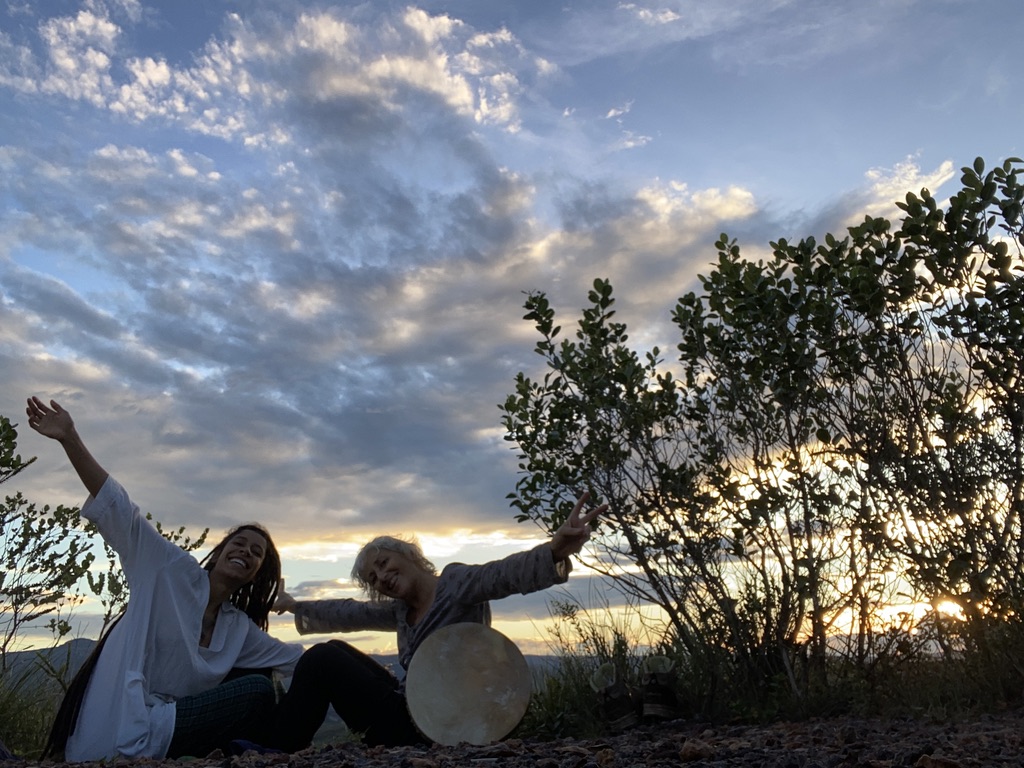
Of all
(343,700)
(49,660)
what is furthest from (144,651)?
(49,660)

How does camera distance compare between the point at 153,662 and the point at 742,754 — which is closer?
the point at 742,754

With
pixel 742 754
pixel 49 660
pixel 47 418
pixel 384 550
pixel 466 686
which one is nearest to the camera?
pixel 742 754

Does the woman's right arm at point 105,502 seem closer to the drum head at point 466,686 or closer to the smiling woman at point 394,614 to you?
the smiling woman at point 394,614

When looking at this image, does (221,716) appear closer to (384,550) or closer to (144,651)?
(144,651)

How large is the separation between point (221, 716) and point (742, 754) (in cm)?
249

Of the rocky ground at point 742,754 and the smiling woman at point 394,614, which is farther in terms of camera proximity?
the smiling woman at point 394,614

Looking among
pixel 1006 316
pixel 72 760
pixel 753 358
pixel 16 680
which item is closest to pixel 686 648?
pixel 753 358

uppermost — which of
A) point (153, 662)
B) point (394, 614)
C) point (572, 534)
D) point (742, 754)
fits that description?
point (572, 534)

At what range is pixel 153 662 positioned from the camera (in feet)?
14.5

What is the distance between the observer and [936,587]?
5184 millimetres

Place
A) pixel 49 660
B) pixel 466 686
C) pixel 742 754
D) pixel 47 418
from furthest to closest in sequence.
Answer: pixel 49 660
pixel 466 686
pixel 47 418
pixel 742 754

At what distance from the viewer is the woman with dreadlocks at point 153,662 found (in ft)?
13.8

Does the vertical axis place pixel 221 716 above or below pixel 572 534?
below

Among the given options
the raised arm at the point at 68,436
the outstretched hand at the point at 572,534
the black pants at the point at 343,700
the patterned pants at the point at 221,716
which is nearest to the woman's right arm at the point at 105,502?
the raised arm at the point at 68,436
